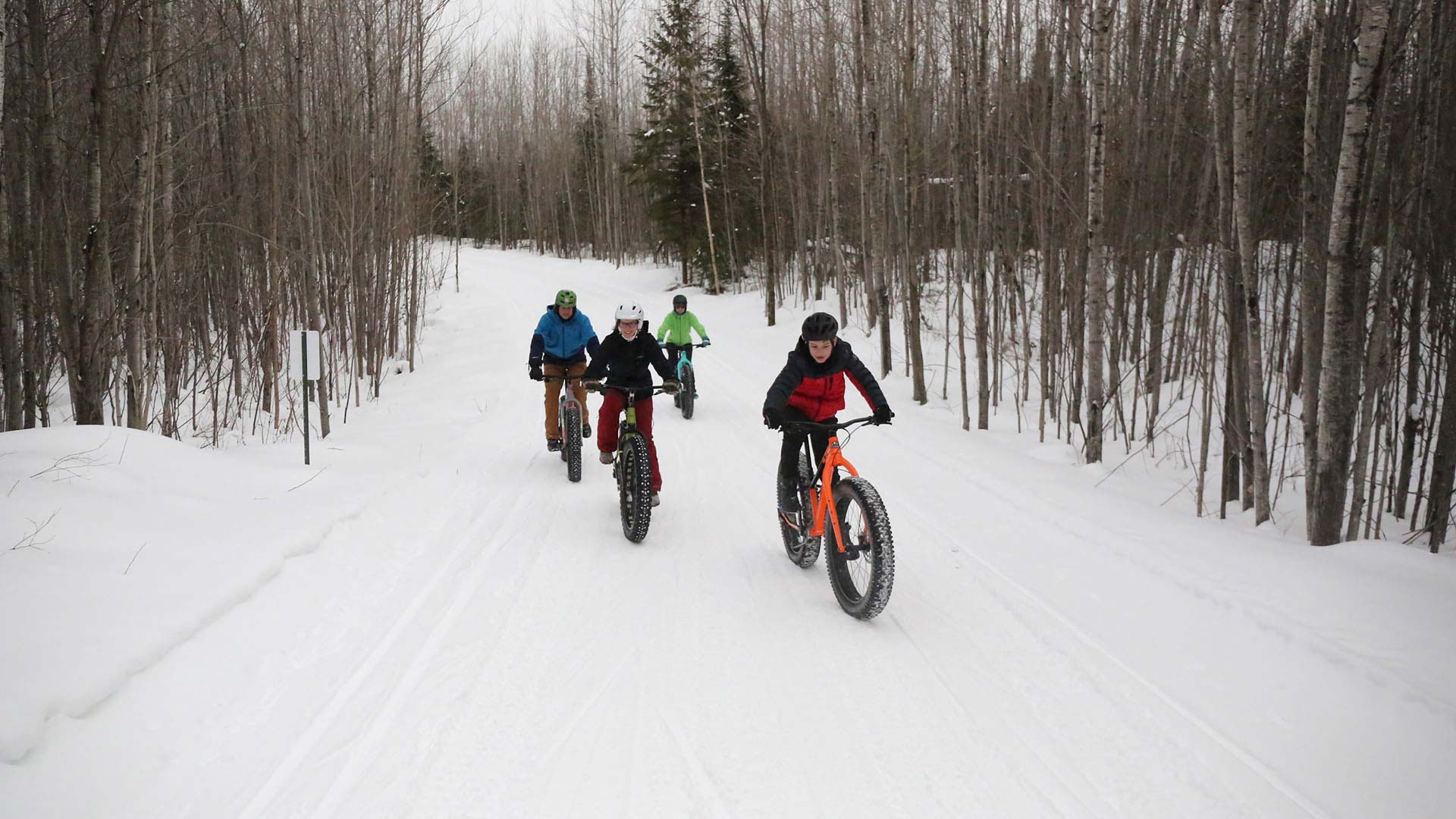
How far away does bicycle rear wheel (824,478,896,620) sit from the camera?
4.79 m

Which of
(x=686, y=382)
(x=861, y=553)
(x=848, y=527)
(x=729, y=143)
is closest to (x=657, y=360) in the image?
(x=848, y=527)

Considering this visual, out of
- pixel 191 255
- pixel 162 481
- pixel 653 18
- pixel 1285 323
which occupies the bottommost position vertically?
pixel 162 481

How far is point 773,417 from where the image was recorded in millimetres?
5320

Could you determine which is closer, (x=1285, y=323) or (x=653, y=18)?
(x=1285, y=323)

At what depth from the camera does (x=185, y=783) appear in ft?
10.8

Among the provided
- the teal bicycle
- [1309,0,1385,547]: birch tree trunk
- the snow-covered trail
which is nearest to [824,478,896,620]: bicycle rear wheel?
the snow-covered trail

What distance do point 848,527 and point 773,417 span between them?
2.77 feet

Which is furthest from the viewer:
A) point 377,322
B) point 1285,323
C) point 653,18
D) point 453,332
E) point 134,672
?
point 653,18

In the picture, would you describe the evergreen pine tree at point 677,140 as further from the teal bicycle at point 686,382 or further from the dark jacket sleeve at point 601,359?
the dark jacket sleeve at point 601,359

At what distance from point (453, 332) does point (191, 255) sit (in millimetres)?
12406

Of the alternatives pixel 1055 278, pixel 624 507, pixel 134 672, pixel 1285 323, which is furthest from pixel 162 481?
pixel 1285 323

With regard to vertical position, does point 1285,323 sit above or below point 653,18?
below

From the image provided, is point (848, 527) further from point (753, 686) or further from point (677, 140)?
point (677, 140)

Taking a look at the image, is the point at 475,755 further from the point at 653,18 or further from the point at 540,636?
the point at 653,18
